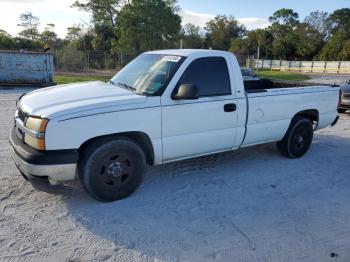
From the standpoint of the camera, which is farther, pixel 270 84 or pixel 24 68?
pixel 24 68

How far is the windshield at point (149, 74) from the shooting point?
14.2ft

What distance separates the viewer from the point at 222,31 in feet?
230

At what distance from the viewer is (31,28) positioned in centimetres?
5191

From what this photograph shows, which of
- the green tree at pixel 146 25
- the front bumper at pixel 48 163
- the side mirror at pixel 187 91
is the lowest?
the front bumper at pixel 48 163

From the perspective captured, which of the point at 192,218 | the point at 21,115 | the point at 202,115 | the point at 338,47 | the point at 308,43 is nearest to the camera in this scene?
the point at 192,218

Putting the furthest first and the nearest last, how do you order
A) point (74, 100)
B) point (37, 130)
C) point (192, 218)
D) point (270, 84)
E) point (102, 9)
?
1. point (102, 9)
2. point (270, 84)
3. point (74, 100)
4. point (192, 218)
5. point (37, 130)

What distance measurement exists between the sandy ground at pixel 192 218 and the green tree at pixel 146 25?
2927cm

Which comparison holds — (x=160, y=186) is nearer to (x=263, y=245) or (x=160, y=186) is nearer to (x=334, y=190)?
(x=263, y=245)

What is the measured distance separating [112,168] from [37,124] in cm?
101

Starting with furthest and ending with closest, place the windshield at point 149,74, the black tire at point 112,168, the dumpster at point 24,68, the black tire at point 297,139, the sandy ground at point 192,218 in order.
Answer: the dumpster at point 24,68
the black tire at point 297,139
the windshield at point 149,74
the black tire at point 112,168
the sandy ground at point 192,218

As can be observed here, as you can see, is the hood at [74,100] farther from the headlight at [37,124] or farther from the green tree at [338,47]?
the green tree at [338,47]

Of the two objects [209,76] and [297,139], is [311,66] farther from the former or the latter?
[209,76]

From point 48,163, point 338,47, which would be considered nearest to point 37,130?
point 48,163

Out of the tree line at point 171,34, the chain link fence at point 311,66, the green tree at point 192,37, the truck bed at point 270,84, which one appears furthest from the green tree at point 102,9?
the truck bed at point 270,84
